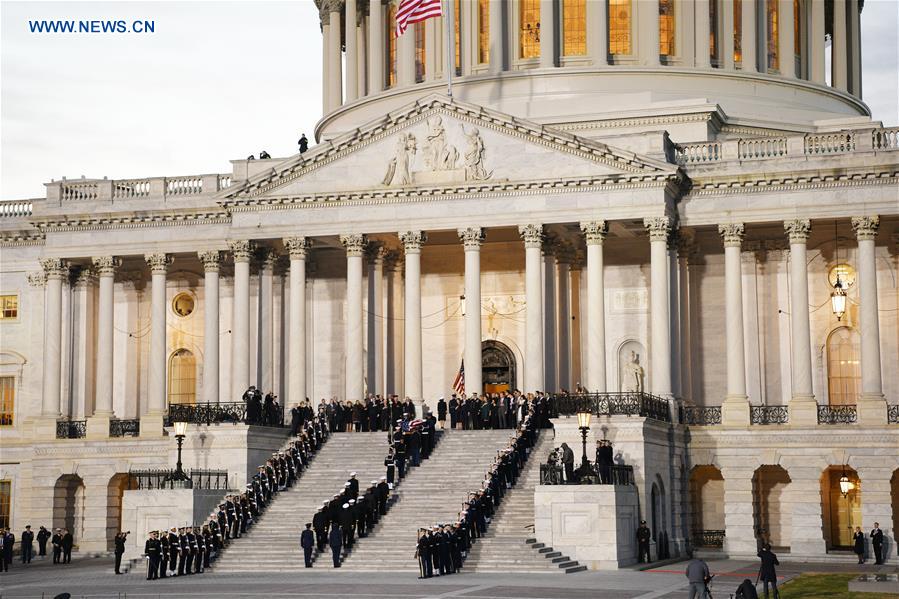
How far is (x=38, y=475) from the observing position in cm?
7012

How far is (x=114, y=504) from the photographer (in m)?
69.4

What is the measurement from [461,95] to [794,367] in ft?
75.0

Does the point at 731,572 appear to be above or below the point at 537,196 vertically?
below

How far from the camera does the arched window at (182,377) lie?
7575 cm

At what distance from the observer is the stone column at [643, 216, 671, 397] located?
6212cm

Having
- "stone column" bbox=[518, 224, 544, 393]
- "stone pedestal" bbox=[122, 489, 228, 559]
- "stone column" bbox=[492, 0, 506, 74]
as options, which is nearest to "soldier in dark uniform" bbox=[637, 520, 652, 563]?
"stone column" bbox=[518, 224, 544, 393]

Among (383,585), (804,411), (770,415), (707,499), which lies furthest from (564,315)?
(383,585)

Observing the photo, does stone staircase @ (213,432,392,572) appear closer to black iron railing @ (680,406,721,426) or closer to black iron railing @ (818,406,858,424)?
black iron railing @ (680,406,721,426)

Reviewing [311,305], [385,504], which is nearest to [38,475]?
[311,305]

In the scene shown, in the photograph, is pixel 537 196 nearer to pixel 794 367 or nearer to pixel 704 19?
pixel 794 367

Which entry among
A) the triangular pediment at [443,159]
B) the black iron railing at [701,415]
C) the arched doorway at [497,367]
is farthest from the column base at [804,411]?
the arched doorway at [497,367]

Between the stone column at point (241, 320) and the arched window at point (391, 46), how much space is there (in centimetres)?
1976

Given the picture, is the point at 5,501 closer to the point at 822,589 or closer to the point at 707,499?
the point at 707,499

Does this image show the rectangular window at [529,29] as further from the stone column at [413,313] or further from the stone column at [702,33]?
the stone column at [413,313]
